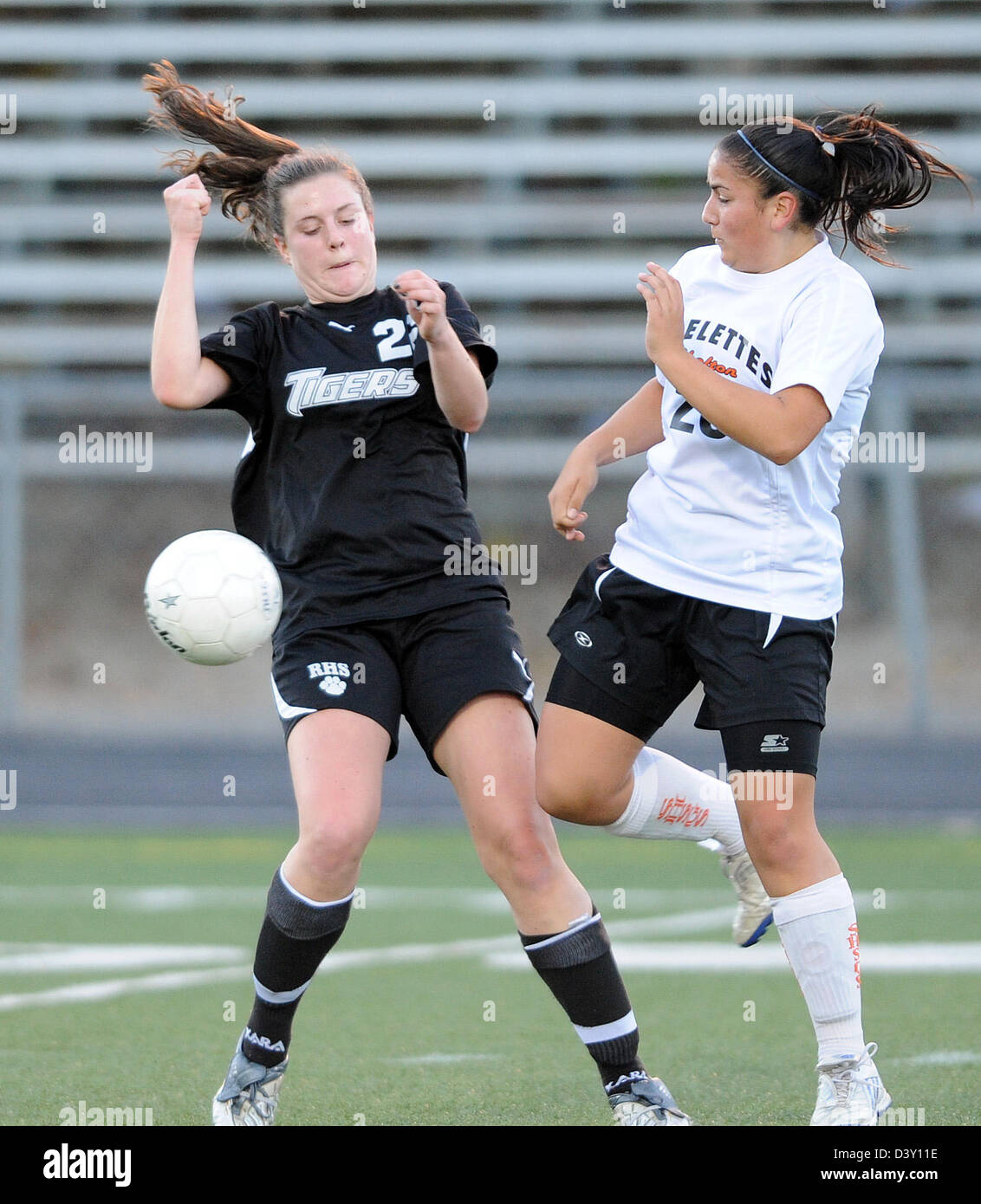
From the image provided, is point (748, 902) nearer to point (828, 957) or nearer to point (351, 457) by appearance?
point (828, 957)

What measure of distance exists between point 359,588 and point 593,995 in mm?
A: 1003

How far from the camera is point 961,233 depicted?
1772 cm

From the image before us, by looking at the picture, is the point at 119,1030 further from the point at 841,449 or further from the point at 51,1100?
the point at 841,449

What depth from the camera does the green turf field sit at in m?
3.63

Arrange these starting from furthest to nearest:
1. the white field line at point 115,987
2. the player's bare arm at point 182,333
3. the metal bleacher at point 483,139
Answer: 1. the metal bleacher at point 483,139
2. the white field line at point 115,987
3. the player's bare arm at point 182,333

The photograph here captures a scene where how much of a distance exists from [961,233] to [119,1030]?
15653mm

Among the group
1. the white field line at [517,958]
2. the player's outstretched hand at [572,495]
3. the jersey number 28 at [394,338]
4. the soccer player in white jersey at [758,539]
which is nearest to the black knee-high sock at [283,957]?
the soccer player in white jersey at [758,539]

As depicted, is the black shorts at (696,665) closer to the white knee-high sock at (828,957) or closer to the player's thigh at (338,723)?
the white knee-high sock at (828,957)

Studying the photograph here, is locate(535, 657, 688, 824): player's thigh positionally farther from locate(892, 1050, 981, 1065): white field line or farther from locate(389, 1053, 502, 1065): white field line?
locate(892, 1050, 981, 1065): white field line

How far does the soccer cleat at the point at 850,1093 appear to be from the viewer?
309cm

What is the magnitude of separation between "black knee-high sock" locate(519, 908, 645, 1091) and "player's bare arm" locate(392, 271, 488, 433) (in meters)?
1.13

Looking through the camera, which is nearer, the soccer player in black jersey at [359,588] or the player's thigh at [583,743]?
the soccer player in black jersey at [359,588]

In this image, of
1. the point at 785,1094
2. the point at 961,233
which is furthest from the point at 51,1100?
the point at 961,233

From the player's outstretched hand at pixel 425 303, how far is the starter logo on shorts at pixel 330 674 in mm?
719
